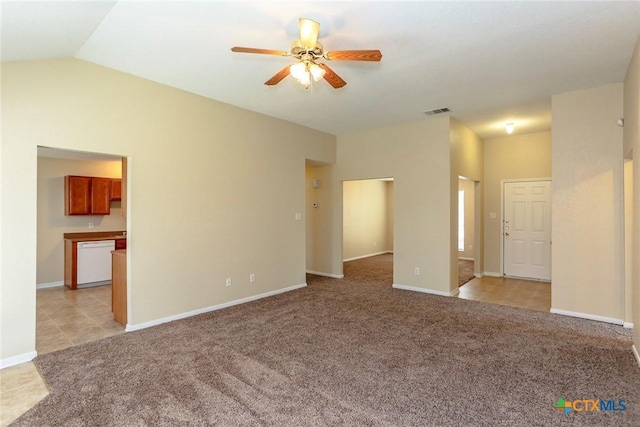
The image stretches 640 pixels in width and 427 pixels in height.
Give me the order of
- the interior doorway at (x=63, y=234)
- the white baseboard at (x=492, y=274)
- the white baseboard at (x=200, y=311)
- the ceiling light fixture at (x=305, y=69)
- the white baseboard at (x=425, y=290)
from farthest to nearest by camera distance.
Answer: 1. the white baseboard at (x=492, y=274)
2. the white baseboard at (x=425, y=290)
3. the interior doorway at (x=63, y=234)
4. the white baseboard at (x=200, y=311)
5. the ceiling light fixture at (x=305, y=69)

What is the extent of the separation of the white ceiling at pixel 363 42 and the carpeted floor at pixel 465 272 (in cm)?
351

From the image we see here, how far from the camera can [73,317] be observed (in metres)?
4.20

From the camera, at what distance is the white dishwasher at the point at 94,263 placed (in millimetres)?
5762

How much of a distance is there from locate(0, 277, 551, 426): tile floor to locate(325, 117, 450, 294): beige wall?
0.78 m

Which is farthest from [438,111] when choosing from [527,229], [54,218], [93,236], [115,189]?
[54,218]

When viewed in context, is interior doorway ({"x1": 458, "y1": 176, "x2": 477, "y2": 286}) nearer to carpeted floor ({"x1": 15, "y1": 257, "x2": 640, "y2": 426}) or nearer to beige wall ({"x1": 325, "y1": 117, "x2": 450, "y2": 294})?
beige wall ({"x1": 325, "y1": 117, "x2": 450, "y2": 294})

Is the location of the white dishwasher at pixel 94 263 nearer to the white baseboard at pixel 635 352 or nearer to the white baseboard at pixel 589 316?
the white baseboard at pixel 589 316

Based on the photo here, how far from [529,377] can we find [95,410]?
10.8ft

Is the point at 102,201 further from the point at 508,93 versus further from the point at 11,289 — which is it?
the point at 508,93

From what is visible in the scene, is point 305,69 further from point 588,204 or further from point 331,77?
point 588,204

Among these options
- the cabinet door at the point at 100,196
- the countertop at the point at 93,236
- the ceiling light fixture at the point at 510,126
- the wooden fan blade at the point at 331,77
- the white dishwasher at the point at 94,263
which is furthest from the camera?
the cabinet door at the point at 100,196

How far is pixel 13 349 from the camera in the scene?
2.92m

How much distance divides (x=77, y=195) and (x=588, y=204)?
27.0 feet

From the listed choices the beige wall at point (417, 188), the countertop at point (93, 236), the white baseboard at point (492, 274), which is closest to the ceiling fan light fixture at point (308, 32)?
the beige wall at point (417, 188)
